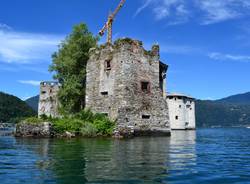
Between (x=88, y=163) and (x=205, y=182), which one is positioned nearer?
(x=205, y=182)

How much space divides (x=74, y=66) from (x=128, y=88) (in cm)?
917

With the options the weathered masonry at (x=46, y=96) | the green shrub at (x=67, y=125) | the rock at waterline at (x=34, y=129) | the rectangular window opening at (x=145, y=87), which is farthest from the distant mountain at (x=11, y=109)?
the green shrub at (x=67, y=125)

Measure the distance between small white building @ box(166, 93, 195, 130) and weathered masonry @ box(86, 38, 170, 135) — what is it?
1423 inches

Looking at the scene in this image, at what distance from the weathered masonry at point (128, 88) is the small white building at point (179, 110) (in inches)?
1423

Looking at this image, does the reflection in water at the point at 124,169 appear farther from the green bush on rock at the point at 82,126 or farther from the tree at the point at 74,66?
the tree at the point at 74,66

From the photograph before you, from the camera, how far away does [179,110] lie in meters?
70.4

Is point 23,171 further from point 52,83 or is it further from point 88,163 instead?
point 52,83

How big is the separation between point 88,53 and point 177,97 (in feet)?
120

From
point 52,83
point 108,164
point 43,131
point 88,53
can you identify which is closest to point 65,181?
point 108,164

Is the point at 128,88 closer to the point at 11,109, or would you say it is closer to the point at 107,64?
the point at 107,64

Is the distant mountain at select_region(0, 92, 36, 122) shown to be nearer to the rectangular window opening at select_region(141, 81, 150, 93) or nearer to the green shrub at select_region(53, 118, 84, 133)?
the rectangular window opening at select_region(141, 81, 150, 93)

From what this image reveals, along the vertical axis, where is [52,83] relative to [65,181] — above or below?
above

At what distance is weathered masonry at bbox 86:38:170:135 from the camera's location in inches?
1243

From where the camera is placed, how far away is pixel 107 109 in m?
32.6
